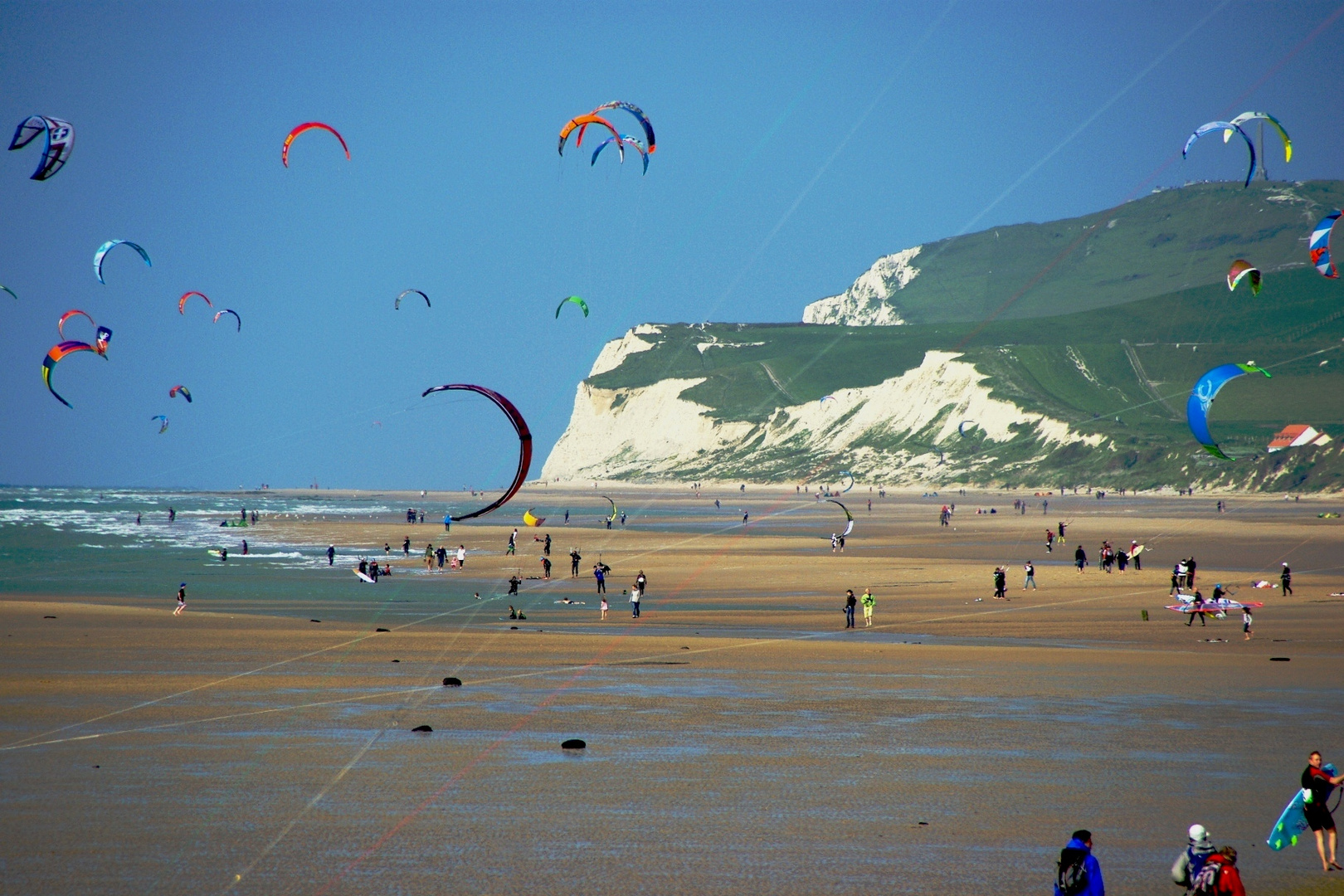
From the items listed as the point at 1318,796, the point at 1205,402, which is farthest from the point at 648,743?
the point at 1205,402

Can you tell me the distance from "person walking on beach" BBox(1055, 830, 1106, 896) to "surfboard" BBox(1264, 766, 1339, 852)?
2.50 meters

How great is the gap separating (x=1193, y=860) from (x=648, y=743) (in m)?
6.54

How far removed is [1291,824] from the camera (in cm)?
890

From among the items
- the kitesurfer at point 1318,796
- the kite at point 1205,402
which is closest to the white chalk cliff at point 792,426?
the kite at point 1205,402

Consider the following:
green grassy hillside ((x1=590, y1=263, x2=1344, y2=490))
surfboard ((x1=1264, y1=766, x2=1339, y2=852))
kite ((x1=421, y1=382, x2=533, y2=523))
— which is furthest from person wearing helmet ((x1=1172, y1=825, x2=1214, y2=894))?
green grassy hillside ((x1=590, y1=263, x2=1344, y2=490))

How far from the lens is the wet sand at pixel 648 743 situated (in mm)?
8984

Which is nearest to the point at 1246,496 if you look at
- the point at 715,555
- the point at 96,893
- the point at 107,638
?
the point at 715,555

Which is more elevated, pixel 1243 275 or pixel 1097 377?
pixel 1097 377

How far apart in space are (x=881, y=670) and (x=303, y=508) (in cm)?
8889

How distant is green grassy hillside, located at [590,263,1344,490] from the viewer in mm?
97000

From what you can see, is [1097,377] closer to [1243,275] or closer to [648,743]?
[1243,275]

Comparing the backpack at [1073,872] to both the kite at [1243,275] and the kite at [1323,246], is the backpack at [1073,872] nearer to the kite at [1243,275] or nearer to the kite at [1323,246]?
the kite at [1323,246]

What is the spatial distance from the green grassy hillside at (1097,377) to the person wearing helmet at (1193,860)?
80.9 m

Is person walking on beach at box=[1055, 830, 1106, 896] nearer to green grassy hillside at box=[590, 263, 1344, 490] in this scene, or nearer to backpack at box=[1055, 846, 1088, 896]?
backpack at box=[1055, 846, 1088, 896]
